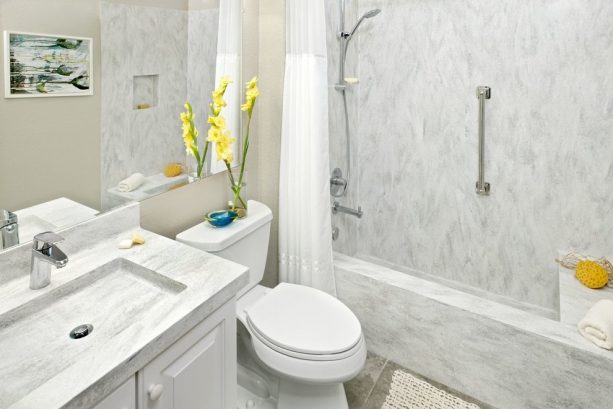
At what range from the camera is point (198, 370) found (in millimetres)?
1185

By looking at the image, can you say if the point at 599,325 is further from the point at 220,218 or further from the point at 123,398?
the point at 123,398

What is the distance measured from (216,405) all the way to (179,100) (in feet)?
3.71

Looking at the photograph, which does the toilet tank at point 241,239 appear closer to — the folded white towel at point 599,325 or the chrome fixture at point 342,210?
the chrome fixture at point 342,210

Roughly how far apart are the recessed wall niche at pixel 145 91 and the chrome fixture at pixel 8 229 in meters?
0.53

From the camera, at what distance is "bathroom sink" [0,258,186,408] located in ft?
3.10

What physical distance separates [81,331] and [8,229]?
0.39m

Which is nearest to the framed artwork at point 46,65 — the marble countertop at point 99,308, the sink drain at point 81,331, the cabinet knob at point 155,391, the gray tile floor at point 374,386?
the marble countertop at point 99,308

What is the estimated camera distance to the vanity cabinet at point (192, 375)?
998mm

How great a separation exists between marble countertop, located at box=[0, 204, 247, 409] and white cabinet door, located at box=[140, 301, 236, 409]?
0.05 meters

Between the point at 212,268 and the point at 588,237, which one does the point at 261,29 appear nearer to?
the point at 212,268

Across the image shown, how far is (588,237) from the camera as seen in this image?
86.1 inches

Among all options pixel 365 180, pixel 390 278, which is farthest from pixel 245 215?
pixel 365 180

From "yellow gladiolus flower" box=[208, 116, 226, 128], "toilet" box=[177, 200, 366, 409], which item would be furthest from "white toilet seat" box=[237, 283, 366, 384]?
"yellow gladiolus flower" box=[208, 116, 226, 128]

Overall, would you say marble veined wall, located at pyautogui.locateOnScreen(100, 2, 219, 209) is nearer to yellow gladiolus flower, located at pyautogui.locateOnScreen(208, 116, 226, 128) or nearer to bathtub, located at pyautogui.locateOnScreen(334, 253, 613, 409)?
yellow gladiolus flower, located at pyautogui.locateOnScreen(208, 116, 226, 128)
